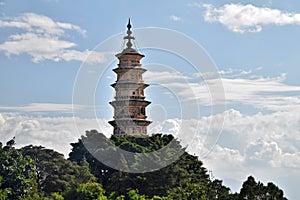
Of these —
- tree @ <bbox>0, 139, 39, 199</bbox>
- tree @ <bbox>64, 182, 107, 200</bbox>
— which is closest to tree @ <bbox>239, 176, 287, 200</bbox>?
tree @ <bbox>64, 182, 107, 200</bbox>

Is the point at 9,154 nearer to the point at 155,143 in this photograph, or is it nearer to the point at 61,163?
the point at 61,163

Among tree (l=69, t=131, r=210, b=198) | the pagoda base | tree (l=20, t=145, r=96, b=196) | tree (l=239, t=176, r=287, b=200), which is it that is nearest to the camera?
tree (l=239, t=176, r=287, b=200)

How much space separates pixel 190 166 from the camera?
156 ft

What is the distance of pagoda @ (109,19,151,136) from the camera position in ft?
181

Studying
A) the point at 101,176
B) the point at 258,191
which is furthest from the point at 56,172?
the point at 258,191

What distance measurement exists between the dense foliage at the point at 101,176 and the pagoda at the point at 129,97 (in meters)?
3.95

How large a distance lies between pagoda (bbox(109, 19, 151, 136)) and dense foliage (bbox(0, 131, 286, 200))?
3.95m

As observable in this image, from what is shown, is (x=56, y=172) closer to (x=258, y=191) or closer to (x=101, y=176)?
(x=101, y=176)

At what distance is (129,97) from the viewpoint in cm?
5528

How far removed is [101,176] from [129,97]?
963 cm

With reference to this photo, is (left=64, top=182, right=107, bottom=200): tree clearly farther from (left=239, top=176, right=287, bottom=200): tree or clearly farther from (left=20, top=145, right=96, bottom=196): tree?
(left=239, top=176, right=287, bottom=200): tree

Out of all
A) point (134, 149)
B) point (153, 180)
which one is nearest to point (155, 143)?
point (134, 149)

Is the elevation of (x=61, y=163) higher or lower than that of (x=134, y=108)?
lower

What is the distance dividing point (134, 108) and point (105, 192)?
13.2 meters
